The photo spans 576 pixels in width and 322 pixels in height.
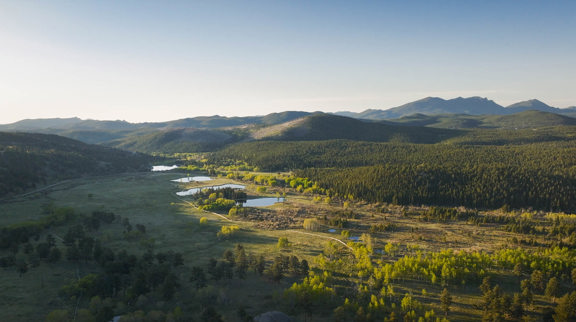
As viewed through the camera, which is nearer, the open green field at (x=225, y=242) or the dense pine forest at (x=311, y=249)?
the dense pine forest at (x=311, y=249)

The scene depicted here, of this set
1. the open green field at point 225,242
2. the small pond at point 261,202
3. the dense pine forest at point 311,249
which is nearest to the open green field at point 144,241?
the open green field at point 225,242

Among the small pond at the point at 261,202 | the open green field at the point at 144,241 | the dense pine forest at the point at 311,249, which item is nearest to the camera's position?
the dense pine forest at the point at 311,249

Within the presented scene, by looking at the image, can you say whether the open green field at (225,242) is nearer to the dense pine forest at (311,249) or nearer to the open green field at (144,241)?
the open green field at (144,241)

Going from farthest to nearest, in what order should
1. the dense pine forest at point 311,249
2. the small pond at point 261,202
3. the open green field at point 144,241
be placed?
the small pond at point 261,202
the open green field at point 144,241
the dense pine forest at point 311,249

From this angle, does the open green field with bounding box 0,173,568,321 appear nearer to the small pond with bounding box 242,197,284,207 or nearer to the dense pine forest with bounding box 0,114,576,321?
the dense pine forest with bounding box 0,114,576,321

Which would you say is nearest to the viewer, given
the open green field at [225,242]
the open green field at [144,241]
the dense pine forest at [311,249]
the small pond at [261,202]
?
the dense pine forest at [311,249]

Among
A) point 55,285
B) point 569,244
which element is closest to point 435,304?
point 569,244

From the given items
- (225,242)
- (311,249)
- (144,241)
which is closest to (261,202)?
(225,242)

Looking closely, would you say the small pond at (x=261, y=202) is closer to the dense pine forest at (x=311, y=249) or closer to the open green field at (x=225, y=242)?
the dense pine forest at (x=311, y=249)

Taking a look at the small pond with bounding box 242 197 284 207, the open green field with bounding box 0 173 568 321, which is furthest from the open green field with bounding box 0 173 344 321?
the small pond with bounding box 242 197 284 207
